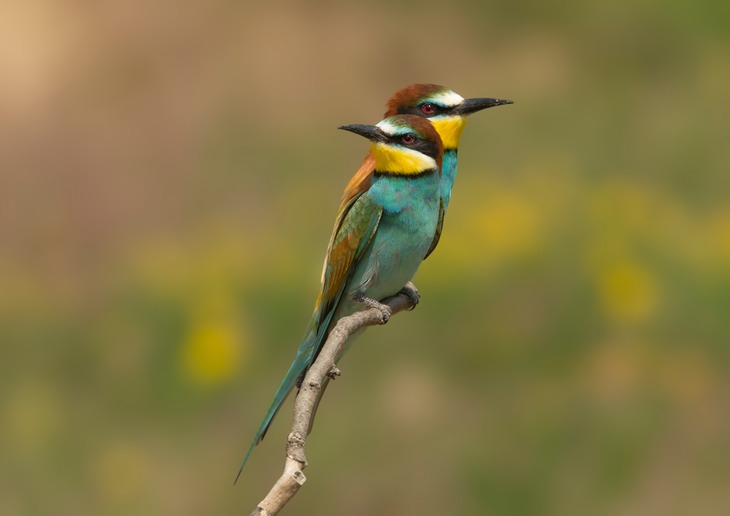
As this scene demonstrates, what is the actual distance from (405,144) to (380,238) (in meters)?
0.21

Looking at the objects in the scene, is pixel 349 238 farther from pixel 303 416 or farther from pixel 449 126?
pixel 303 416

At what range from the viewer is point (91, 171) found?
3.97 metres

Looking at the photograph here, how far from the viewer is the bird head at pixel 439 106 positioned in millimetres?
1990

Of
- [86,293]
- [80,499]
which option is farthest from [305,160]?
[80,499]

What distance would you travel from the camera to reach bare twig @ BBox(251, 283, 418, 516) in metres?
0.90

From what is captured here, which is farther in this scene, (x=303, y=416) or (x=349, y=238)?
(x=349, y=238)

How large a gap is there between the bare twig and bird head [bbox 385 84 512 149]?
0.74m

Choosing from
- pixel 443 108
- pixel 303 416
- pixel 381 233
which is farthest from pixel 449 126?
pixel 303 416

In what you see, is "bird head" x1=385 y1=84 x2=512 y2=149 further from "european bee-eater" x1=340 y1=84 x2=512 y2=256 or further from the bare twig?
the bare twig

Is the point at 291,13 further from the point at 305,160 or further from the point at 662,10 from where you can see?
the point at 662,10

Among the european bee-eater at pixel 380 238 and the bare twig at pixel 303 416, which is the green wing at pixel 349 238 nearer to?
the european bee-eater at pixel 380 238

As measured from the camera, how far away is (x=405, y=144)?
1484 mm

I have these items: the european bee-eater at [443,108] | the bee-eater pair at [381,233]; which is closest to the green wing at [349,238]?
the bee-eater pair at [381,233]

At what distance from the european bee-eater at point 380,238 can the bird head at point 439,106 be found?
0.35m
